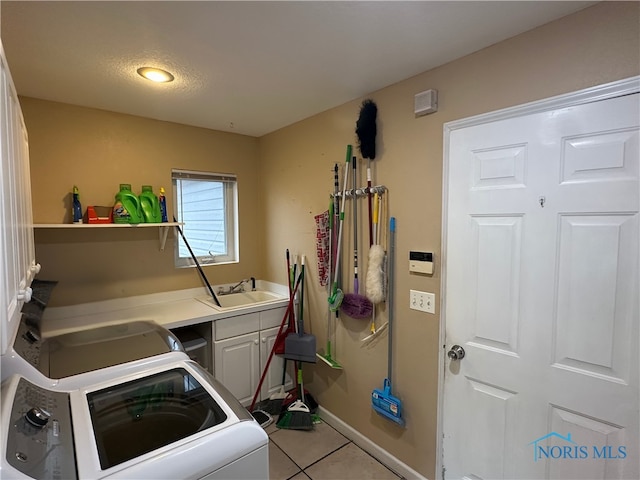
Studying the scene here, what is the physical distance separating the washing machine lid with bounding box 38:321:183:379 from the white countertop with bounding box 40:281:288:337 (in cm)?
12

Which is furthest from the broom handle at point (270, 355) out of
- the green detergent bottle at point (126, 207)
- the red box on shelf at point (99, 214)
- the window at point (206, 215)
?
the red box on shelf at point (99, 214)

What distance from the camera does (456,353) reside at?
1695 mm

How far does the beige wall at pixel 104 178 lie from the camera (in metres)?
2.19

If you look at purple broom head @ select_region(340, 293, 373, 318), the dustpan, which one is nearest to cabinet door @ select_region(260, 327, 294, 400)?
the dustpan

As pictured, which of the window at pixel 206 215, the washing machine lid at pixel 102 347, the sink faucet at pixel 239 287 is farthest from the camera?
the sink faucet at pixel 239 287

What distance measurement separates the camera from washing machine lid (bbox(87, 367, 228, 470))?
3.49ft

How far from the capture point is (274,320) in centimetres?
272

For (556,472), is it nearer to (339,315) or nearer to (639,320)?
(639,320)

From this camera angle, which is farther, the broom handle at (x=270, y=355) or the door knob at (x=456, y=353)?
the broom handle at (x=270, y=355)

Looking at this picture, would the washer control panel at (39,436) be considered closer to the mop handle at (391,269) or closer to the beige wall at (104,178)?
the beige wall at (104,178)

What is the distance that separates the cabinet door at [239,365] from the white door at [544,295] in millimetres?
1452

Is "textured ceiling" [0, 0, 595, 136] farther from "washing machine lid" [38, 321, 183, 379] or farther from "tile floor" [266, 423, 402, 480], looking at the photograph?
"tile floor" [266, 423, 402, 480]

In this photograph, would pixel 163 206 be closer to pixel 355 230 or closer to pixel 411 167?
pixel 355 230

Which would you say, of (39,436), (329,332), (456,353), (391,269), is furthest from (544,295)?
(39,436)
